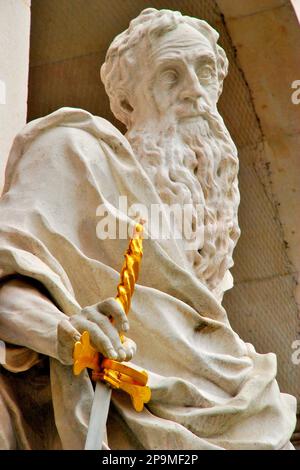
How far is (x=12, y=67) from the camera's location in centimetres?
446

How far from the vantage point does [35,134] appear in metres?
3.92

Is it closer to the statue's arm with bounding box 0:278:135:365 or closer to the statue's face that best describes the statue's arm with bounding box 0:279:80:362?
the statue's arm with bounding box 0:278:135:365

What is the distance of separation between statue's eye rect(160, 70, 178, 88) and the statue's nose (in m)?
0.03

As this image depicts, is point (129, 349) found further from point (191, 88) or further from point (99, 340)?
point (191, 88)

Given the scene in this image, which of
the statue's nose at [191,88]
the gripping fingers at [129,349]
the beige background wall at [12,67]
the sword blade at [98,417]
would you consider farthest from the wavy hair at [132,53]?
the sword blade at [98,417]

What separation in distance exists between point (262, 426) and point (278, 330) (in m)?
1.80

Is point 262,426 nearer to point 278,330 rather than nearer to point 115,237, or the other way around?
point 115,237

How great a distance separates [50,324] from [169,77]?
105cm

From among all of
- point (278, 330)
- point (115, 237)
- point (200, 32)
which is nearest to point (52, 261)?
point (115, 237)

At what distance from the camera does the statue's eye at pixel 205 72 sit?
167 inches

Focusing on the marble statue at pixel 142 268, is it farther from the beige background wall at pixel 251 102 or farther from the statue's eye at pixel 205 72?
the beige background wall at pixel 251 102

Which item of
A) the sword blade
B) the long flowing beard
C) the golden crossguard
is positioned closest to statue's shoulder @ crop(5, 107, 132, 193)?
the long flowing beard

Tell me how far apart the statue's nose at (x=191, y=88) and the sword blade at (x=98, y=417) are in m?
1.15
